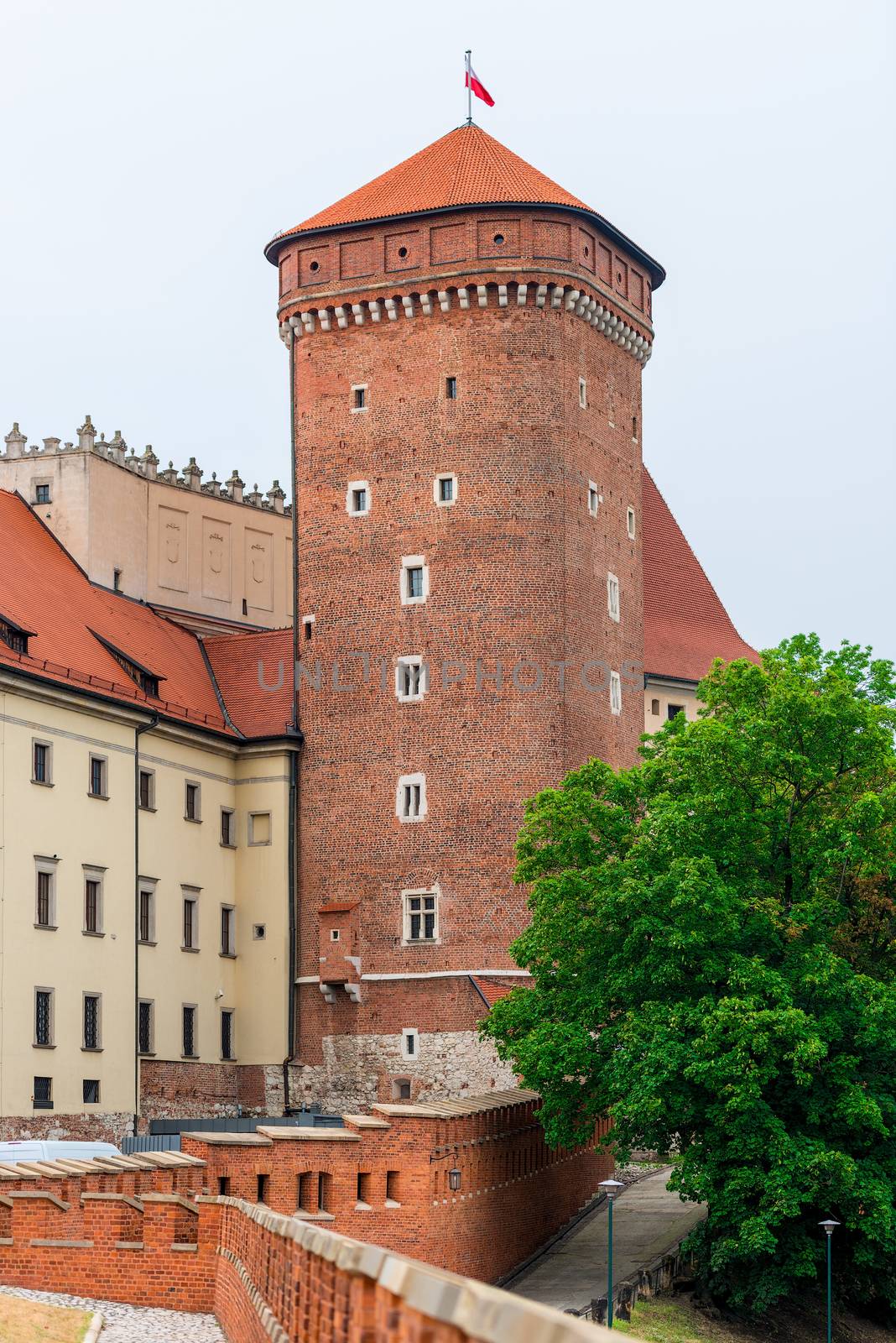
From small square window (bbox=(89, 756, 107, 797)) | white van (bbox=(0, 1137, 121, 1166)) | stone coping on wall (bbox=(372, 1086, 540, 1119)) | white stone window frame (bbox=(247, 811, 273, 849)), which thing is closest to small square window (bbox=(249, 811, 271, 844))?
white stone window frame (bbox=(247, 811, 273, 849))

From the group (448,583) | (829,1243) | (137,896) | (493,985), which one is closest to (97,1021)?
(137,896)

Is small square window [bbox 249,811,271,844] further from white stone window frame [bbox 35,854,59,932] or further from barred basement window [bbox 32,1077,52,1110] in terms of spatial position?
barred basement window [bbox 32,1077,52,1110]

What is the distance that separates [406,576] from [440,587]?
1.02 metres

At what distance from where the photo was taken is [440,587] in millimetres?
51562

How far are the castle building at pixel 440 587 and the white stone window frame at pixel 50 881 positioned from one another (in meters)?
7.99

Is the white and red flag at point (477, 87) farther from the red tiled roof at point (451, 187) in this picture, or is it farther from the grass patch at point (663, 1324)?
the grass patch at point (663, 1324)

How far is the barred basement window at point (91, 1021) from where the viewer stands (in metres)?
46.4

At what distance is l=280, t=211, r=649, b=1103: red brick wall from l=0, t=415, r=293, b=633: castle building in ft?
21.7

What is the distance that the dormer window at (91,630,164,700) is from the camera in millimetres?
51188

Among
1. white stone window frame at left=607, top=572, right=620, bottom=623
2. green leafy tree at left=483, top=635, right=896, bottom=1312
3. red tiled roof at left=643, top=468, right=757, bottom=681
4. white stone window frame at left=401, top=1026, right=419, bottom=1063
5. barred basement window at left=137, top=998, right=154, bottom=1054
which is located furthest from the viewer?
red tiled roof at left=643, top=468, right=757, bottom=681

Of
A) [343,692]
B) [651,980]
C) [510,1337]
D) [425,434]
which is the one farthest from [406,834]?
[510,1337]

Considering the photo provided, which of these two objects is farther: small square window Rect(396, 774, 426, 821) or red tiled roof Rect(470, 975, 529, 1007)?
small square window Rect(396, 774, 426, 821)

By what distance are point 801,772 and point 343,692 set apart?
1681 cm

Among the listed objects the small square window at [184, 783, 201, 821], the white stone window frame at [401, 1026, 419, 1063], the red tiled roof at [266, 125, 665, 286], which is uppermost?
the red tiled roof at [266, 125, 665, 286]
